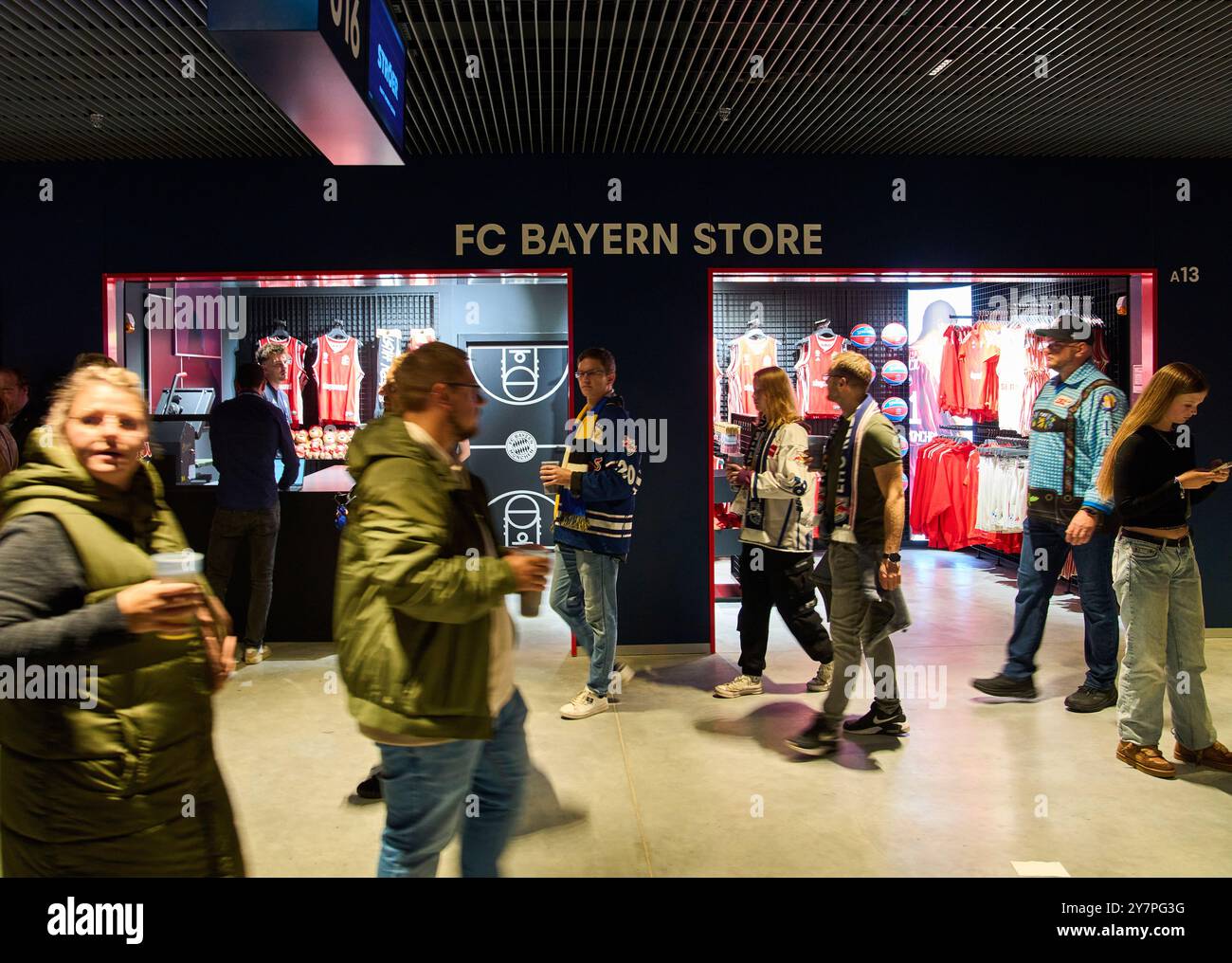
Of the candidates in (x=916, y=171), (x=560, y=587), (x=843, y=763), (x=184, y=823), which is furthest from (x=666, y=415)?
(x=184, y=823)

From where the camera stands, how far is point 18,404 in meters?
5.26

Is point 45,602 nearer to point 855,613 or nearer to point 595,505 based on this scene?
point 595,505

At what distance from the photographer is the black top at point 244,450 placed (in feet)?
17.8

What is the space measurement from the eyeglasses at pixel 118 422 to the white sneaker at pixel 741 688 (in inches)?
140

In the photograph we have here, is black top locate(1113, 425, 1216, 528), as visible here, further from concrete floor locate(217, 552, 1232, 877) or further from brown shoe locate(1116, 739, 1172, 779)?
concrete floor locate(217, 552, 1232, 877)

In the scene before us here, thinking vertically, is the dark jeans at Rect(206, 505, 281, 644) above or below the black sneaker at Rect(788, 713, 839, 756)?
above

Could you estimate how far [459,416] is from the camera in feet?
7.04

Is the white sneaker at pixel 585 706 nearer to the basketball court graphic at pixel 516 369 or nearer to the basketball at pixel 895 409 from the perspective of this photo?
the basketball court graphic at pixel 516 369

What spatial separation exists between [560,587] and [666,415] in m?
1.77

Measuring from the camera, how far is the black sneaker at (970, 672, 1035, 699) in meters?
4.79

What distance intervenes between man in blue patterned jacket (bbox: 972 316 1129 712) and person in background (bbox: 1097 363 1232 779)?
0.77 meters

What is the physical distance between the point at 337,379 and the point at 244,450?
9.25 ft

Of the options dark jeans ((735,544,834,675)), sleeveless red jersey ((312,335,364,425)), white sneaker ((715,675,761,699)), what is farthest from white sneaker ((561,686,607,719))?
sleeveless red jersey ((312,335,364,425))

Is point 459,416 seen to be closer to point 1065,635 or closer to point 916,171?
point 916,171
